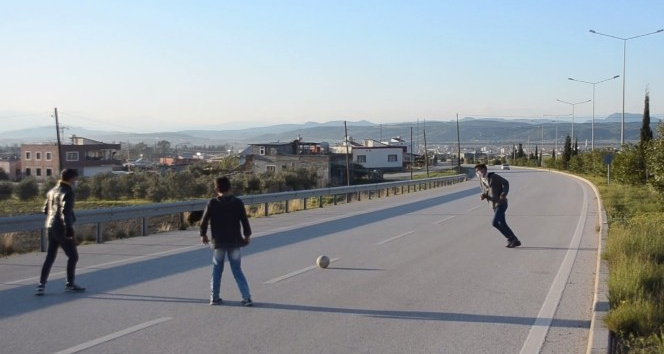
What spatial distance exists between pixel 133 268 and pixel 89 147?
206 feet

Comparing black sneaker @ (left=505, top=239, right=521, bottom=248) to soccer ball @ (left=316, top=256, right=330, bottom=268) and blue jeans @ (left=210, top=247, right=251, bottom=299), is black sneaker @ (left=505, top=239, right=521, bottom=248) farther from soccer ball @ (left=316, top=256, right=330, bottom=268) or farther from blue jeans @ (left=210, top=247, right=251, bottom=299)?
blue jeans @ (left=210, top=247, right=251, bottom=299)

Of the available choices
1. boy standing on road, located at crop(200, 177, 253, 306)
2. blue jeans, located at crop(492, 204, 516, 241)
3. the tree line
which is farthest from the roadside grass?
the tree line

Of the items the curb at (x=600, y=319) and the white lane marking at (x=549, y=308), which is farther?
the white lane marking at (x=549, y=308)

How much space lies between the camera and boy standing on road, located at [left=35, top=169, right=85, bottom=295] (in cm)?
1032

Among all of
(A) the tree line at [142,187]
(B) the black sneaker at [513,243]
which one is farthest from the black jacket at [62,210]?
(A) the tree line at [142,187]

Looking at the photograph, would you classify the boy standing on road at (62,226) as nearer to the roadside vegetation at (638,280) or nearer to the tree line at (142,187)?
the roadside vegetation at (638,280)

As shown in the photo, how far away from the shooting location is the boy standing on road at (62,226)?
33.9 ft

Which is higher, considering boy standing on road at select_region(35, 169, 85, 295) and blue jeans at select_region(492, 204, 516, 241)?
boy standing on road at select_region(35, 169, 85, 295)

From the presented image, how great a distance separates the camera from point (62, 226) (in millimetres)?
10305

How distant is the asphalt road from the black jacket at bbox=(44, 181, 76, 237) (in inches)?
35.2

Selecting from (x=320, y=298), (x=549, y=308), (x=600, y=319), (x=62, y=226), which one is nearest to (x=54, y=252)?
(x=62, y=226)

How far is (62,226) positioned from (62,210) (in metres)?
0.21

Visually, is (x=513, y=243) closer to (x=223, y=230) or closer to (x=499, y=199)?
(x=499, y=199)

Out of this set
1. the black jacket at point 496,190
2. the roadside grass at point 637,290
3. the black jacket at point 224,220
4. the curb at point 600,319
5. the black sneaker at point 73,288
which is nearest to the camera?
the curb at point 600,319
